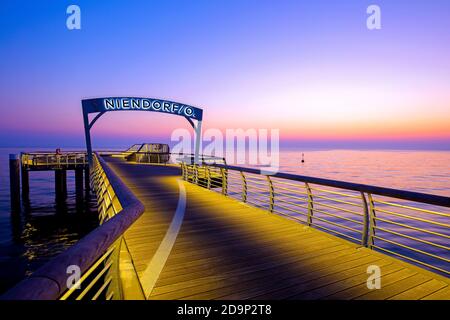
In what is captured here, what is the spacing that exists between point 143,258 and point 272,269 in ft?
6.15

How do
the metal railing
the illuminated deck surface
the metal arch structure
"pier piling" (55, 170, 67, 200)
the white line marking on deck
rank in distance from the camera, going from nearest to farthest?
the illuminated deck surface, the white line marking on deck, the metal arch structure, "pier piling" (55, 170, 67, 200), the metal railing

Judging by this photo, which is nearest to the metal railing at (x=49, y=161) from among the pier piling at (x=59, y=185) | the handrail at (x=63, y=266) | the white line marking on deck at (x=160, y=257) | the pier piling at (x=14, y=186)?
the pier piling at (x=59, y=185)

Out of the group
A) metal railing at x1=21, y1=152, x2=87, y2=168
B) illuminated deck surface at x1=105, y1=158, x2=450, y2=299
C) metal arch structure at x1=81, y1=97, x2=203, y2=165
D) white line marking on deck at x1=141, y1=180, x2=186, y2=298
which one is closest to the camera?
illuminated deck surface at x1=105, y1=158, x2=450, y2=299

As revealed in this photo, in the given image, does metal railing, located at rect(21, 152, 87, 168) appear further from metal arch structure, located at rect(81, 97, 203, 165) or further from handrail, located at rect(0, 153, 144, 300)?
handrail, located at rect(0, 153, 144, 300)

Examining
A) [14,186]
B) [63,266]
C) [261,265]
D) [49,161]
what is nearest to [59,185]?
[49,161]

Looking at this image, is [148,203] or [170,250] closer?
[170,250]

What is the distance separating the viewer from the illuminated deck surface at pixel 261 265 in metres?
3.33

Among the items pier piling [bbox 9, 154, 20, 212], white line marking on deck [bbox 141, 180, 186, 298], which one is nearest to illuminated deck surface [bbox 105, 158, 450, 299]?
white line marking on deck [bbox 141, 180, 186, 298]

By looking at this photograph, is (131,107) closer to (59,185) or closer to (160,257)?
(59,185)

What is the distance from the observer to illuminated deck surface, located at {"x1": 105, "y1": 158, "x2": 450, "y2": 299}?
3.33m

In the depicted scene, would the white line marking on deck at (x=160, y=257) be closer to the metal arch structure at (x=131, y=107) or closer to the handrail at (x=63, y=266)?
the handrail at (x=63, y=266)

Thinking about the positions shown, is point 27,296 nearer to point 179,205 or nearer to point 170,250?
point 170,250
